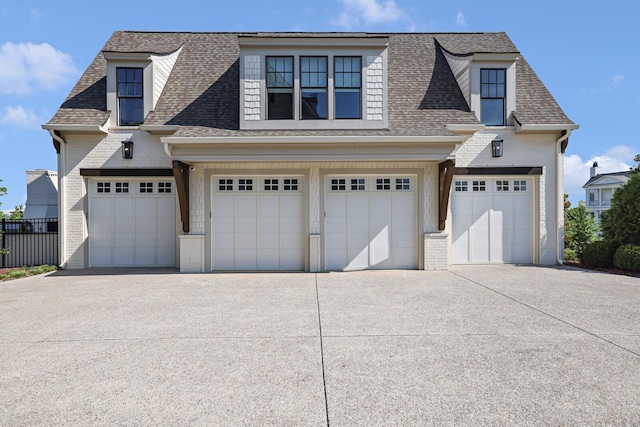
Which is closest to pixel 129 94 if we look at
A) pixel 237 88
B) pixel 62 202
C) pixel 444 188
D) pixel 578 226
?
pixel 237 88

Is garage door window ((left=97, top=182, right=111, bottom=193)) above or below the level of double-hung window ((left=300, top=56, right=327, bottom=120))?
below

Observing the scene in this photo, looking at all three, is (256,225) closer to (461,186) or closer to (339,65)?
(339,65)

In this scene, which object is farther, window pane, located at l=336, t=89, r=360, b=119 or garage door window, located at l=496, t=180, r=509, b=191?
garage door window, located at l=496, t=180, r=509, b=191

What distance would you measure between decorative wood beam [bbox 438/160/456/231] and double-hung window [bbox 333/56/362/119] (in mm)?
2719

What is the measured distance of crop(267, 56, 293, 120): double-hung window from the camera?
10.0m

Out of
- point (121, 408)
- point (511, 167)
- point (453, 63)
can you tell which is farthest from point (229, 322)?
point (453, 63)

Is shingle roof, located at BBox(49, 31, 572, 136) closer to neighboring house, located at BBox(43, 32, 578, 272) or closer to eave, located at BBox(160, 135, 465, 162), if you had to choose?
neighboring house, located at BBox(43, 32, 578, 272)

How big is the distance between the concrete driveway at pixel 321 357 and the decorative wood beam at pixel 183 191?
9.49 feet

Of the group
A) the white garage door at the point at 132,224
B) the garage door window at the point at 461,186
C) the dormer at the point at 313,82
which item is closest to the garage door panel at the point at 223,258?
the white garage door at the point at 132,224

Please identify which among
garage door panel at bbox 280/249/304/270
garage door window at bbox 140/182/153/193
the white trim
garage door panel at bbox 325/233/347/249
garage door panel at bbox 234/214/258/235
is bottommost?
garage door panel at bbox 280/249/304/270

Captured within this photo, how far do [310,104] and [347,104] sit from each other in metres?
1.02

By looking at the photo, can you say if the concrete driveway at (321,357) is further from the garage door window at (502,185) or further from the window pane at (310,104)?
the window pane at (310,104)

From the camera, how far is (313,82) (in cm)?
1007

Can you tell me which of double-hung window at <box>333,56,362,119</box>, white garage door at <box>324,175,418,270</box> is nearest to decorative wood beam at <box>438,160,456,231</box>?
white garage door at <box>324,175,418,270</box>
